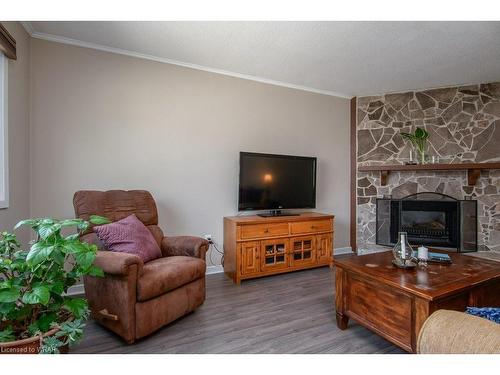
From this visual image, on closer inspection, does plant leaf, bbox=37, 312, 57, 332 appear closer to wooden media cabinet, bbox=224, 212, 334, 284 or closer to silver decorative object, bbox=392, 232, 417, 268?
wooden media cabinet, bbox=224, 212, 334, 284

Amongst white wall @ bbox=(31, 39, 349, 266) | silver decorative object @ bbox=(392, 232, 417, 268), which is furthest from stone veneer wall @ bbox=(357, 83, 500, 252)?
silver decorative object @ bbox=(392, 232, 417, 268)

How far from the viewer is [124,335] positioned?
5.59 feet

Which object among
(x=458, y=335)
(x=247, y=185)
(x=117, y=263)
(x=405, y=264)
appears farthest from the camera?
(x=247, y=185)

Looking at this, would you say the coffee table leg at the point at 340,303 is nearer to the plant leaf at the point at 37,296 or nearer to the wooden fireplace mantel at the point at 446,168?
the plant leaf at the point at 37,296

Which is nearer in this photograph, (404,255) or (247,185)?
(404,255)

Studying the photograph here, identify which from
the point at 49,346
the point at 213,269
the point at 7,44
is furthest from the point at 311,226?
the point at 7,44

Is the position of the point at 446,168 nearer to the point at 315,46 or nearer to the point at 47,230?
the point at 315,46

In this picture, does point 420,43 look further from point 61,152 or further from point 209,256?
point 61,152

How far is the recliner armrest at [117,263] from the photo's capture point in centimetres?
163

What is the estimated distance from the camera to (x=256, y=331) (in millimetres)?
1913

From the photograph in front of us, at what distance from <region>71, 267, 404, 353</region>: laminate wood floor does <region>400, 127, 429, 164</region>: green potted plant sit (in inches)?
97.1

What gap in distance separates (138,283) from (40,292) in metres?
0.69

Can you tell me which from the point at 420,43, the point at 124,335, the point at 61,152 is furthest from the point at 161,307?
the point at 420,43

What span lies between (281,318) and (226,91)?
2.58 m
